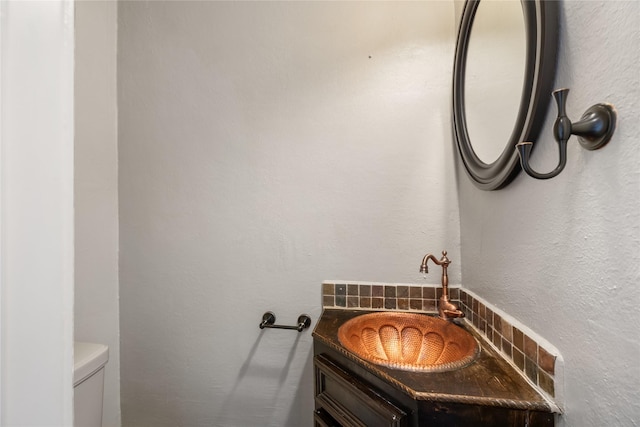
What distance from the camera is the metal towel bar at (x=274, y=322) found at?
1138mm

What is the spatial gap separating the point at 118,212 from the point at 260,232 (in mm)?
733

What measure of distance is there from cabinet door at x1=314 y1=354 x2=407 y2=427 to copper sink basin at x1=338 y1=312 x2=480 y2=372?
0.09 metres

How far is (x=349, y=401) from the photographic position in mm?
746

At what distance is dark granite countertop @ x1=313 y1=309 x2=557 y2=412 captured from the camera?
1.83 ft

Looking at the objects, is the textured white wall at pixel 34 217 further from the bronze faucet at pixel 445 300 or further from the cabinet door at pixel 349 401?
the bronze faucet at pixel 445 300

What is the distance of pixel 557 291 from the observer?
1.84ft

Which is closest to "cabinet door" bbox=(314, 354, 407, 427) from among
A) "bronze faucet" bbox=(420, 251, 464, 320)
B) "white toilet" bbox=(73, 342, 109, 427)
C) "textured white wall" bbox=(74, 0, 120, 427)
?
"bronze faucet" bbox=(420, 251, 464, 320)

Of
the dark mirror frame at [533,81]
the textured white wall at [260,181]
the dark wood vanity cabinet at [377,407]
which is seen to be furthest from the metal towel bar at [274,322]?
the dark mirror frame at [533,81]

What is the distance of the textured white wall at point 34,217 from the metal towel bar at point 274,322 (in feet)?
2.89

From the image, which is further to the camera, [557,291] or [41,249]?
[557,291]

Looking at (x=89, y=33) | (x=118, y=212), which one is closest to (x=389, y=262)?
(x=118, y=212)

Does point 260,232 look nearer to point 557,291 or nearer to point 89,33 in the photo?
point 557,291

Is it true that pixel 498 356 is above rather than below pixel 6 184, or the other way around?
below

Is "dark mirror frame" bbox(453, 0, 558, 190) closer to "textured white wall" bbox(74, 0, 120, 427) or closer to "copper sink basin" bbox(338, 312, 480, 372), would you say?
"copper sink basin" bbox(338, 312, 480, 372)
